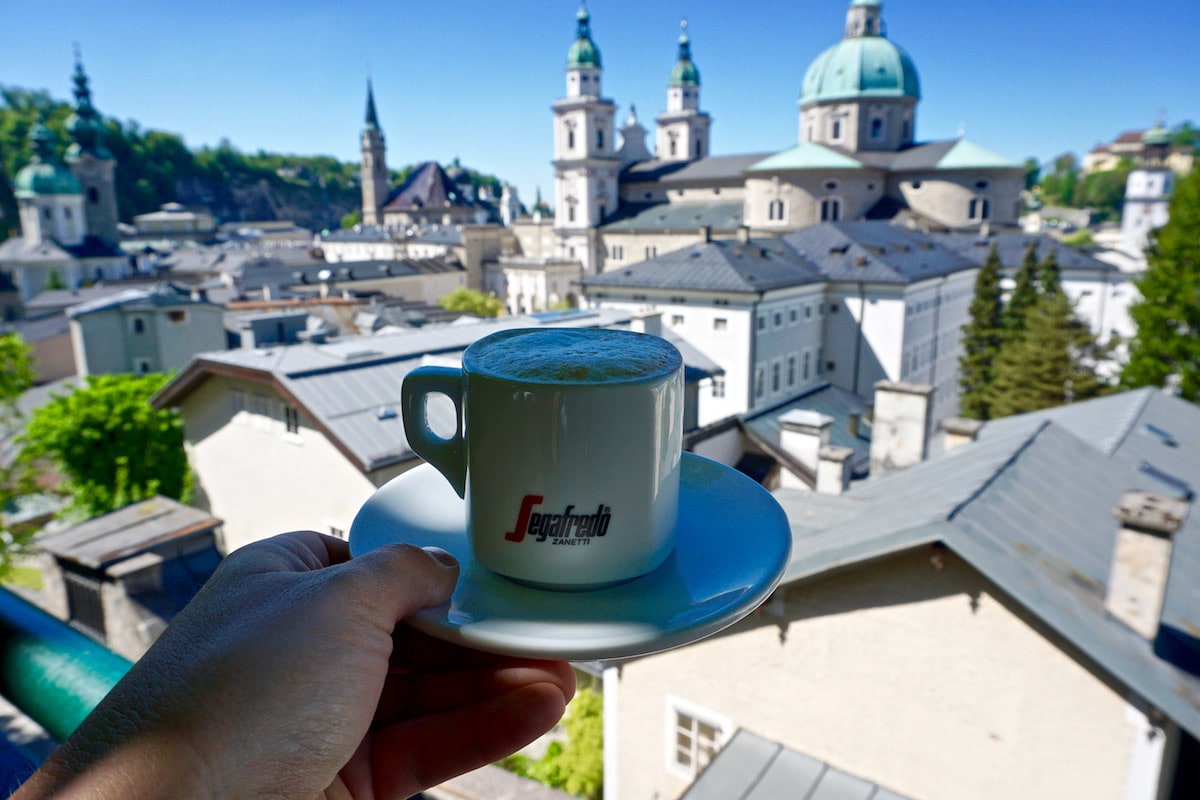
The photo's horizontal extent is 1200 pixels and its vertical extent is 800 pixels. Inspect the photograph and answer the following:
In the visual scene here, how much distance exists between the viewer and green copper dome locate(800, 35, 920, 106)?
30.5 m

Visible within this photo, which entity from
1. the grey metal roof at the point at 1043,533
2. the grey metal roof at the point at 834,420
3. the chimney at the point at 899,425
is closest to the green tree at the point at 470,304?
the grey metal roof at the point at 834,420

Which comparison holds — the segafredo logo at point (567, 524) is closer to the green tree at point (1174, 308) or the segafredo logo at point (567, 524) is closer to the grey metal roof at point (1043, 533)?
the grey metal roof at point (1043, 533)

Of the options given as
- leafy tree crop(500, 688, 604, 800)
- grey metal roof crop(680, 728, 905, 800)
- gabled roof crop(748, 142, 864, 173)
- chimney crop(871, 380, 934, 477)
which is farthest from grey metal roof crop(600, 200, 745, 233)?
grey metal roof crop(680, 728, 905, 800)

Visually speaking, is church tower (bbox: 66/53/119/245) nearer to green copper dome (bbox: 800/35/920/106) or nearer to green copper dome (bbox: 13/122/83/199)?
green copper dome (bbox: 13/122/83/199)

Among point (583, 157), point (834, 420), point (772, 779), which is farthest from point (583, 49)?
point (772, 779)

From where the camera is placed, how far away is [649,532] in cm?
65

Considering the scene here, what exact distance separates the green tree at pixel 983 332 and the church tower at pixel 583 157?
16.8 meters

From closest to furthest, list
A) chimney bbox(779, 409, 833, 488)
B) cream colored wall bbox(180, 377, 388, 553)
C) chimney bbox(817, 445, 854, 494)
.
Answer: cream colored wall bbox(180, 377, 388, 553) → chimney bbox(817, 445, 854, 494) → chimney bbox(779, 409, 833, 488)

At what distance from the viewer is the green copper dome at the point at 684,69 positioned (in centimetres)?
3766

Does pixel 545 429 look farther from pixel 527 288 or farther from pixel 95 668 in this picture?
pixel 527 288

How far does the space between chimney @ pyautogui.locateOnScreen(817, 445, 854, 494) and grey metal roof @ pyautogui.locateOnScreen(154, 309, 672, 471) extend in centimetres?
144

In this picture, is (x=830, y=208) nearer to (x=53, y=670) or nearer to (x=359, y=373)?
(x=359, y=373)

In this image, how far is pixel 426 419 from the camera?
73cm

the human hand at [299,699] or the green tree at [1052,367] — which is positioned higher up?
the human hand at [299,699]
